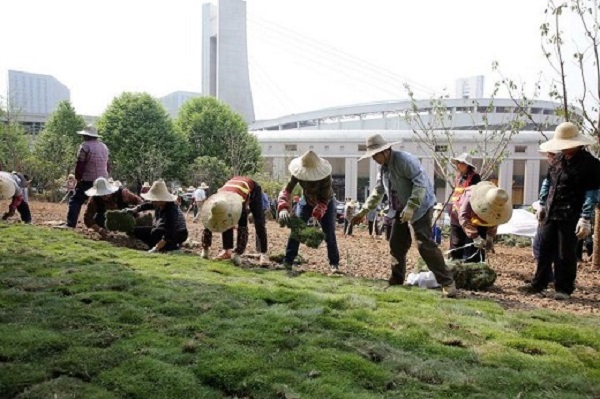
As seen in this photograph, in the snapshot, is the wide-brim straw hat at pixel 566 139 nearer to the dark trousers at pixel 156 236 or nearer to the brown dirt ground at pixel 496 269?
the brown dirt ground at pixel 496 269

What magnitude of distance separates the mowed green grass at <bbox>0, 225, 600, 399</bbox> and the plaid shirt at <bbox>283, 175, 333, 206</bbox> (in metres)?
1.39

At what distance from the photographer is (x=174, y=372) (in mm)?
3395

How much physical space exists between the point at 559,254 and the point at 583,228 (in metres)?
0.40

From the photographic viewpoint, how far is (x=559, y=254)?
6180mm

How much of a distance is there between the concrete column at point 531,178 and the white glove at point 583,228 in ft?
169

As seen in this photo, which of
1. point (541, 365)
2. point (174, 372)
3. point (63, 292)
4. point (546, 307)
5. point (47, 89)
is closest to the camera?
point (174, 372)

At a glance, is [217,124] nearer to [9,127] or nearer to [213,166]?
[213,166]

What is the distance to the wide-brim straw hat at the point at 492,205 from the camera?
696 cm

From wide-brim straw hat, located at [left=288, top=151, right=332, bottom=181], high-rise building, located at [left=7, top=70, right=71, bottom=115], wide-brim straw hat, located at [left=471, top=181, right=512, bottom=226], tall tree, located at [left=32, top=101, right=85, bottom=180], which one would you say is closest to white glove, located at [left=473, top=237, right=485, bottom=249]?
wide-brim straw hat, located at [left=471, top=181, right=512, bottom=226]

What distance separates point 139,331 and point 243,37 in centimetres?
8414

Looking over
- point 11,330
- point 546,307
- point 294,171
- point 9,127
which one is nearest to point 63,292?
point 11,330

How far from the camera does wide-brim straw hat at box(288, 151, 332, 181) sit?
7.07 m

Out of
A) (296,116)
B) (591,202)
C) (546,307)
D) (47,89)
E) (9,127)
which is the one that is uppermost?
(47,89)

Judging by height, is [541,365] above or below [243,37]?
below
